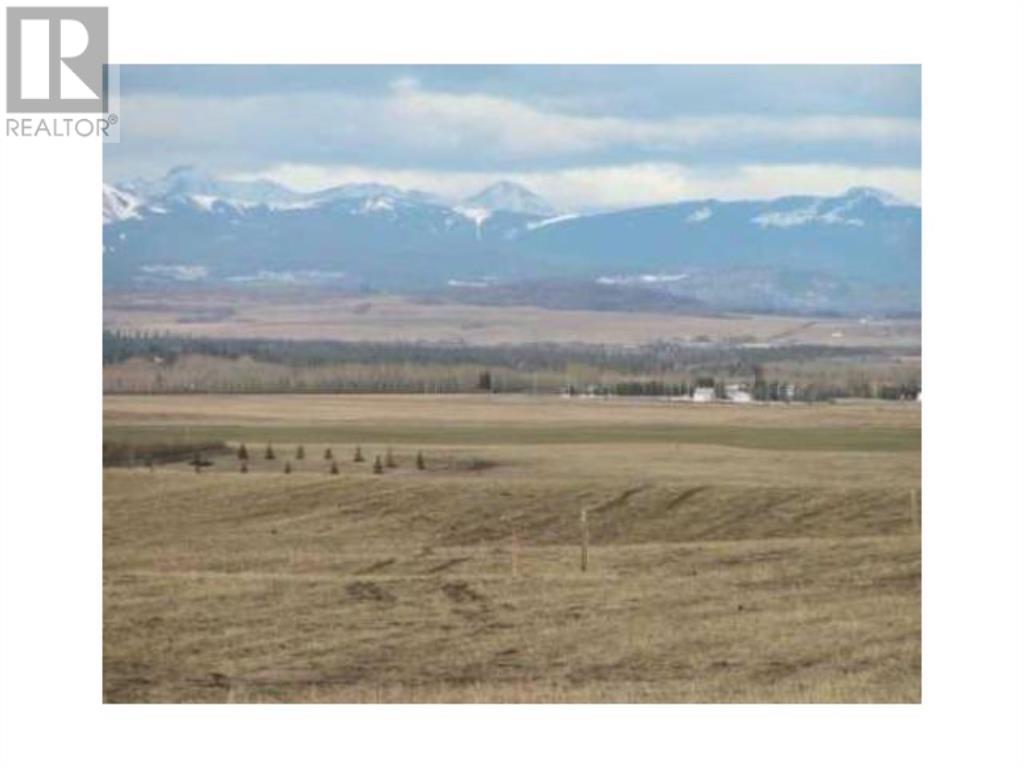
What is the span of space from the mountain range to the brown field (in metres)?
0.16

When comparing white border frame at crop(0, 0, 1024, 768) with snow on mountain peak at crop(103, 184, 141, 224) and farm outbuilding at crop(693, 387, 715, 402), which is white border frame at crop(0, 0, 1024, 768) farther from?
farm outbuilding at crop(693, 387, 715, 402)

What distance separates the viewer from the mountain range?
18.3 m

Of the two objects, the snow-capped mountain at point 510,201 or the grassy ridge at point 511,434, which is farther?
the grassy ridge at point 511,434

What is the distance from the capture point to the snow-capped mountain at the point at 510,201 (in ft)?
60.6

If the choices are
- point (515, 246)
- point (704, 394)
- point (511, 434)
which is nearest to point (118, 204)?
point (515, 246)

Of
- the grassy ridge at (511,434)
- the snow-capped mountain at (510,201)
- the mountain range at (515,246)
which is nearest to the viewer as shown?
the mountain range at (515,246)

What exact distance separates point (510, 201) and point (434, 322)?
1.47 metres

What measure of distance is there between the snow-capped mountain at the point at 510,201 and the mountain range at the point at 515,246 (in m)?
0.02

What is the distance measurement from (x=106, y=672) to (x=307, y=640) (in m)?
1.76

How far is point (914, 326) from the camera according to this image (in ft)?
60.9

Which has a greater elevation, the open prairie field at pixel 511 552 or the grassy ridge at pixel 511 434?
the grassy ridge at pixel 511 434

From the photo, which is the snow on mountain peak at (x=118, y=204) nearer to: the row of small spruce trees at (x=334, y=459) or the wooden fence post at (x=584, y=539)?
the row of small spruce trees at (x=334, y=459)
